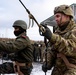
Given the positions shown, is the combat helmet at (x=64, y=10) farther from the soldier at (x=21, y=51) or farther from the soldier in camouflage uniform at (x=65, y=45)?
the soldier at (x=21, y=51)

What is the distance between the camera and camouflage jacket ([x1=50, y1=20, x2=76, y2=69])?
4914mm

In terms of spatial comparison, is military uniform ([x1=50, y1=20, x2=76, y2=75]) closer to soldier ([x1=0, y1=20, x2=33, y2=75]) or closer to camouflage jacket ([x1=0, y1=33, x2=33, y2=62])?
camouflage jacket ([x1=0, y1=33, x2=33, y2=62])

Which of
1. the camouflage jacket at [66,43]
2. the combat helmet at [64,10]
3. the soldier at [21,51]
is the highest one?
the combat helmet at [64,10]

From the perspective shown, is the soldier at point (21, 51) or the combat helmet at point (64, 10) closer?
the combat helmet at point (64, 10)

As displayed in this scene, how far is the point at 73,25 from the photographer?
215 inches

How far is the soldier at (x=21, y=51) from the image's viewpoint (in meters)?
7.64

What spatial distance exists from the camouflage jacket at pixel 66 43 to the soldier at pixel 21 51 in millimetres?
2190

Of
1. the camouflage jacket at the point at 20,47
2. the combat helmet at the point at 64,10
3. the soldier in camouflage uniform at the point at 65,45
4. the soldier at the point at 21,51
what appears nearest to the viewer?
the soldier in camouflage uniform at the point at 65,45

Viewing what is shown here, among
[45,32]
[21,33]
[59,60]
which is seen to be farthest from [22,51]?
[45,32]

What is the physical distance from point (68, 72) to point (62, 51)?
0.47 meters

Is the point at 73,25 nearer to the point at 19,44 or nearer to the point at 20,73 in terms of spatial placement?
the point at 19,44

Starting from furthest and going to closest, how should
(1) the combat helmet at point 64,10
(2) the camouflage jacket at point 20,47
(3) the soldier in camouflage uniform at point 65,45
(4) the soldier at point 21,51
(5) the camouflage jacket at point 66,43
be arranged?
(4) the soldier at point 21,51
(2) the camouflage jacket at point 20,47
(1) the combat helmet at point 64,10
(3) the soldier in camouflage uniform at point 65,45
(5) the camouflage jacket at point 66,43

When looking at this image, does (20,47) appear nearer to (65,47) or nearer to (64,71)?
(64,71)

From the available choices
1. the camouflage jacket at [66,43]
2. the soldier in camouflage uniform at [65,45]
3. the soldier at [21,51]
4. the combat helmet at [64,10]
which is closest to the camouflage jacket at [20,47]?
the soldier at [21,51]
